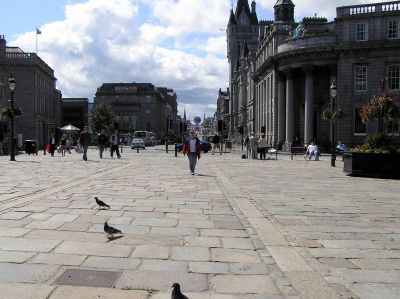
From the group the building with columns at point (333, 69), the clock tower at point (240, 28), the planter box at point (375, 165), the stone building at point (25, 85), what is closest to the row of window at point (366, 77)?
the building with columns at point (333, 69)

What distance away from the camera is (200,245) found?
6.32 m

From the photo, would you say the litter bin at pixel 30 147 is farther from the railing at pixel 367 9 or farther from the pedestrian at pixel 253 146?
the railing at pixel 367 9

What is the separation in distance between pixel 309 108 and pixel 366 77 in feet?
21.0

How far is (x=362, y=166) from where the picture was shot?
1783cm

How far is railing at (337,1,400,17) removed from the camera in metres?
47.5

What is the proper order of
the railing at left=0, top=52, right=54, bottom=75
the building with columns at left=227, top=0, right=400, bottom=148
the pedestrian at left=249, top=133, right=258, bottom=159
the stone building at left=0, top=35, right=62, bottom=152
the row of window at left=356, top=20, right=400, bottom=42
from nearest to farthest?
1. the pedestrian at left=249, top=133, right=258, bottom=159
2. the row of window at left=356, top=20, right=400, bottom=42
3. the building with columns at left=227, top=0, right=400, bottom=148
4. the stone building at left=0, top=35, right=62, bottom=152
5. the railing at left=0, top=52, right=54, bottom=75

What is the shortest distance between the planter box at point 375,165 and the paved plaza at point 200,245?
19.4 ft

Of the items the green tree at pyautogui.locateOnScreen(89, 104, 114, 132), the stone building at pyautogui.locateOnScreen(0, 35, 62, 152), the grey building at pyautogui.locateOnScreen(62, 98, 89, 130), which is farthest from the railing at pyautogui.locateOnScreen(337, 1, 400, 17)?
the grey building at pyautogui.locateOnScreen(62, 98, 89, 130)

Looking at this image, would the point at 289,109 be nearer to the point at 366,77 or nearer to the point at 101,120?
the point at 366,77

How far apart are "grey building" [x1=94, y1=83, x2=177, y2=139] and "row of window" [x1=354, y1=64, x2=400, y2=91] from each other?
93031mm

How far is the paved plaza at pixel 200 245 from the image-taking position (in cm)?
463

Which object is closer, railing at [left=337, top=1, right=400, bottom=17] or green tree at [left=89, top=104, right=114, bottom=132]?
railing at [left=337, top=1, right=400, bottom=17]

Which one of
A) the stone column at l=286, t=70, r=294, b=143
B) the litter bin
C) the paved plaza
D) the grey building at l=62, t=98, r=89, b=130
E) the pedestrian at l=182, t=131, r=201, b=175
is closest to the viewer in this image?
the paved plaza

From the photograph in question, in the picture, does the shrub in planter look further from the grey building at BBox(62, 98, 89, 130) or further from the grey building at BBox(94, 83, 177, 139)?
the grey building at BBox(94, 83, 177, 139)
